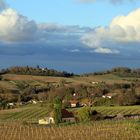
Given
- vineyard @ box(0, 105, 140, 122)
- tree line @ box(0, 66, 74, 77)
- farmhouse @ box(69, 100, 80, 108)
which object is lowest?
vineyard @ box(0, 105, 140, 122)

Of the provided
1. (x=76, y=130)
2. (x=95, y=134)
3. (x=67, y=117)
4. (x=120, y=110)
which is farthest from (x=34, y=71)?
(x=95, y=134)

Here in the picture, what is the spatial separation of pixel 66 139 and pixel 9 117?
36017 mm

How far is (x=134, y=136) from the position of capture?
32969 mm

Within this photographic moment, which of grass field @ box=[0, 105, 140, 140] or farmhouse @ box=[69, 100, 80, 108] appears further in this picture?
farmhouse @ box=[69, 100, 80, 108]

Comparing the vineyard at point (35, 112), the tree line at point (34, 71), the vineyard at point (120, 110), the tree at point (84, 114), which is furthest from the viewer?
the tree line at point (34, 71)

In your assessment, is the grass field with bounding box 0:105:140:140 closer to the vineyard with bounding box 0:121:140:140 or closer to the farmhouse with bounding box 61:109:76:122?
the vineyard with bounding box 0:121:140:140

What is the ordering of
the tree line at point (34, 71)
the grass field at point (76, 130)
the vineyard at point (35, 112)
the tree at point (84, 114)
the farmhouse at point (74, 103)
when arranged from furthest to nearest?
the tree line at point (34, 71) → the farmhouse at point (74, 103) → the vineyard at point (35, 112) → the tree at point (84, 114) → the grass field at point (76, 130)

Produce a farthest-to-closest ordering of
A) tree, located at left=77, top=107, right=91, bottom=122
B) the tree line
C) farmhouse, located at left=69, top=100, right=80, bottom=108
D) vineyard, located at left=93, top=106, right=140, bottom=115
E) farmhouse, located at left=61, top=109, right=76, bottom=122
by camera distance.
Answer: the tree line < farmhouse, located at left=69, top=100, right=80, bottom=108 < vineyard, located at left=93, top=106, right=140, bottom=115 < farmhouse, located at left=61, top=109, right=76, bottom=122 < tree, located at left=77, top=107, right=91, bottom=122

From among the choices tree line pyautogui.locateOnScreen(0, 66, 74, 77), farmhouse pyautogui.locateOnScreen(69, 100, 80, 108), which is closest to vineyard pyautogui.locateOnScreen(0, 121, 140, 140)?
farmhouse pyautogui.locateOnScreen(69, 100, 80, 108)

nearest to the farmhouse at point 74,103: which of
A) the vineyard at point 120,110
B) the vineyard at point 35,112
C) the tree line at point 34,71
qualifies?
the vineyard at point 35,112

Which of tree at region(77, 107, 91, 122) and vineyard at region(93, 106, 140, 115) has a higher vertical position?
tree at region(77, 107, 91, 122)

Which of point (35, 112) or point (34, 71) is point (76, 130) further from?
point (34, 71)

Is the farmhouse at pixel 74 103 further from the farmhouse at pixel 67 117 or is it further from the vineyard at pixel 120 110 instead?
the farmhouse at pixel 67 117

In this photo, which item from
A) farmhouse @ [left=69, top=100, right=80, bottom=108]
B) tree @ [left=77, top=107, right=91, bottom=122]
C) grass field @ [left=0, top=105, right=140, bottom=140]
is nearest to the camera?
grass field @ [left=0, top=105, right=140, bottom=140]
